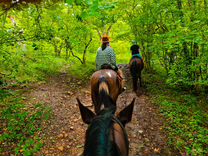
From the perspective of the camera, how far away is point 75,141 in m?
5.24

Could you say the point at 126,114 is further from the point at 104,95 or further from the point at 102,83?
the point at 102,83

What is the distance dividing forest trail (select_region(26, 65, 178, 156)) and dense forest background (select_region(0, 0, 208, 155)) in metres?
0.47

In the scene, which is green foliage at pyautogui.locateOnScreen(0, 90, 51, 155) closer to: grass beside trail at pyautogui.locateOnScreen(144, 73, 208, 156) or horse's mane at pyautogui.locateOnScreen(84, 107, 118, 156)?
horse's mane at pyautogui.locateOnScreen(84, 107, 118, 156)

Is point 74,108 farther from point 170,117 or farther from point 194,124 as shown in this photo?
point 194,124

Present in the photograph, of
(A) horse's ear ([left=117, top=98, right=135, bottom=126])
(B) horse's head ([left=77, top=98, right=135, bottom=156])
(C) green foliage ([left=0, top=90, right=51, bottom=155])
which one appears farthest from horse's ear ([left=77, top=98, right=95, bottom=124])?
(C) green foliage ([left=0, top=90, right=51, bottom=155])

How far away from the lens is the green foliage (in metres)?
4.63

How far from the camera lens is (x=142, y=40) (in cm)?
1136

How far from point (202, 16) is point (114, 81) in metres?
3.50

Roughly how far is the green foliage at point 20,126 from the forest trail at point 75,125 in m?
0.25

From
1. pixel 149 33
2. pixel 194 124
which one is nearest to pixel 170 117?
pixel 194 124

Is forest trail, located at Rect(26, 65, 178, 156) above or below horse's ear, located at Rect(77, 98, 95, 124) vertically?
below

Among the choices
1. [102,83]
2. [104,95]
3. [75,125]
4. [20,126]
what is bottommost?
[75,125]

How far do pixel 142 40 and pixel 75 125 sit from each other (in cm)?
731

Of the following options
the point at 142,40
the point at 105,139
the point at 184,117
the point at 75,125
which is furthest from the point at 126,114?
the point at 142,40
